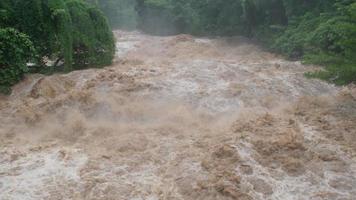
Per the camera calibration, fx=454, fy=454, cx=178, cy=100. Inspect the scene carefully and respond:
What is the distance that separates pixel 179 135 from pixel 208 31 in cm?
1898

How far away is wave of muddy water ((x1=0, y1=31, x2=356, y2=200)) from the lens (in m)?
8.05

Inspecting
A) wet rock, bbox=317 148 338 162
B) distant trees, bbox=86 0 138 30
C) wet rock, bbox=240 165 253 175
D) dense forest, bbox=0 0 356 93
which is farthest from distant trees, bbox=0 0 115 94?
distant trees, bbox=86 0 138 30

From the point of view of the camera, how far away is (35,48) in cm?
1375

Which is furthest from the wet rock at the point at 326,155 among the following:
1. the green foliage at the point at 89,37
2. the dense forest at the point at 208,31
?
the green foliage at the point at 89,37

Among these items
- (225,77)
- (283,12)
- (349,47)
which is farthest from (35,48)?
(283,12)

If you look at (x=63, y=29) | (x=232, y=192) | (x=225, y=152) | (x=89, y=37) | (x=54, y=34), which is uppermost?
(x=63, y=29)

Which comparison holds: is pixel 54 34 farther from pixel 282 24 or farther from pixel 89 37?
pixel 282 24

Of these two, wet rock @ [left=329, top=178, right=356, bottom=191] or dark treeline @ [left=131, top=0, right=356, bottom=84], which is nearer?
wet rock @ [left=329, top=178, right=356, bottom=191]

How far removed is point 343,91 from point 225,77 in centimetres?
345

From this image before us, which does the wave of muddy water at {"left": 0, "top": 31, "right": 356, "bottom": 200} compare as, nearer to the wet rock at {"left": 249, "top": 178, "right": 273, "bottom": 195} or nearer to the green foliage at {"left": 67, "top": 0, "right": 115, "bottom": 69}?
the wet rock at {"left": 249, "top": 178, "right": 273, "bottom": 195}

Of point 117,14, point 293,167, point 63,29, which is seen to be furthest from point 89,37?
point 117,14

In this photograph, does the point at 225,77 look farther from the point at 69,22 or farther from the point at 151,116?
the point at 69,22

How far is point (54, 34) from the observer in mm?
14109

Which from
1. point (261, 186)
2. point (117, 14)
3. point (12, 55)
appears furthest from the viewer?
point (117, 14)
